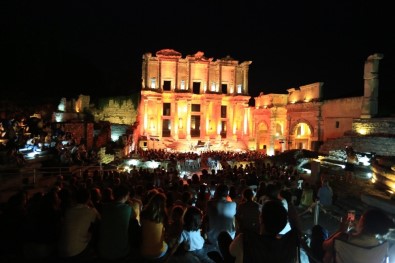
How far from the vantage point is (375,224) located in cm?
306

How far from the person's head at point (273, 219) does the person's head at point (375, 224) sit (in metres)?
0.97

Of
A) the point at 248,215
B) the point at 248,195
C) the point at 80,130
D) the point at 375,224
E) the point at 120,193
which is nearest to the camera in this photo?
the point at 375,224

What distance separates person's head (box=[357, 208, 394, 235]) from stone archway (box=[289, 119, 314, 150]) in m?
33.8

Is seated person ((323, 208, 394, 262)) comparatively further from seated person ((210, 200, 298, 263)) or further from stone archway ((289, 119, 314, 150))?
stone archway ((289, 119, 314, 150))

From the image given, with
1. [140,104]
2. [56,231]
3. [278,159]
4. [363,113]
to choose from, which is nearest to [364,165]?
[278,159]

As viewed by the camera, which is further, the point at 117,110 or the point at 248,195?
the point at 117,110

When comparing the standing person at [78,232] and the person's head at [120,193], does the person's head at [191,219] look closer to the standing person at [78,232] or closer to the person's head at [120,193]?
the person's head at [120,193]

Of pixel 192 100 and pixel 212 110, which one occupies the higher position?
pixel 192 100

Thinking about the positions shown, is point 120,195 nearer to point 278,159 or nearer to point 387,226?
point 387,226

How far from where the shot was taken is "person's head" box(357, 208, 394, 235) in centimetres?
305

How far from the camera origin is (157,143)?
128 feet

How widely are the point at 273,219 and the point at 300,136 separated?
36961mm

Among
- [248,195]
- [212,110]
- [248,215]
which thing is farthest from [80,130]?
[212,110]

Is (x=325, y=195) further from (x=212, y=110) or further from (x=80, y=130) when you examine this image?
(x=212, y=110)
